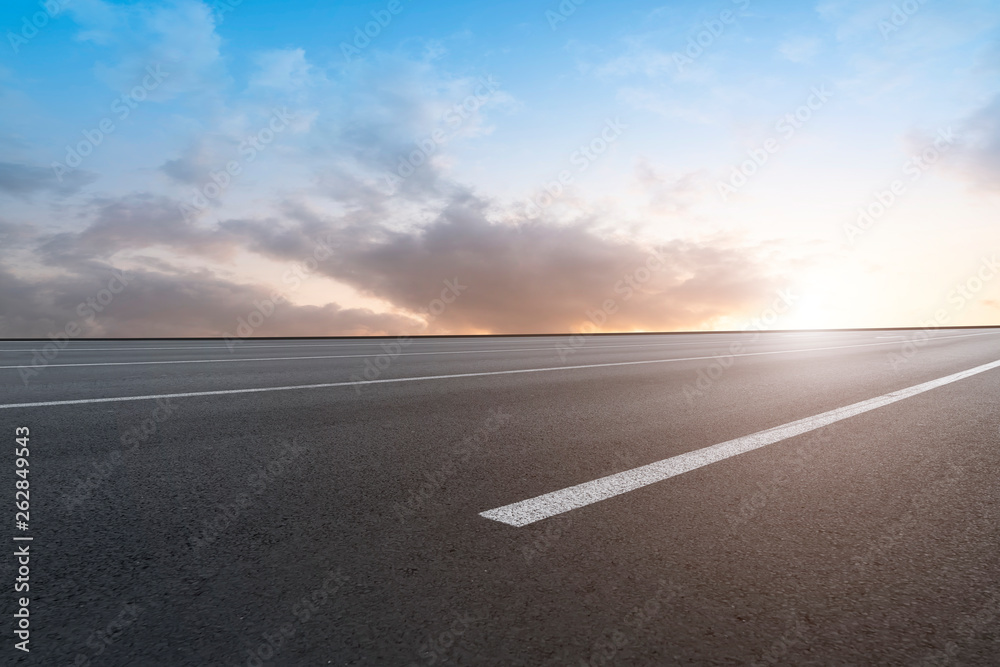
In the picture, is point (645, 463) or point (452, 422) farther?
point (452, 422)

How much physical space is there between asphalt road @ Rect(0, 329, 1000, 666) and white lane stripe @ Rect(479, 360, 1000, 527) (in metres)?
0.03

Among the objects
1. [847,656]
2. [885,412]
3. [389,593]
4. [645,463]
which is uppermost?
[885,412]

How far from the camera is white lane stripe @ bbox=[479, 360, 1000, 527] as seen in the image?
10.6 ft

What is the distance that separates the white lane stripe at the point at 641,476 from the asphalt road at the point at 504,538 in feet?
0.09

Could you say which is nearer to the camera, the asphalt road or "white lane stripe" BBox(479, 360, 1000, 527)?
the asphalt road

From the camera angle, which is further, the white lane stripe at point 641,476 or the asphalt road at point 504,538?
the white lane stripe at point 641,476

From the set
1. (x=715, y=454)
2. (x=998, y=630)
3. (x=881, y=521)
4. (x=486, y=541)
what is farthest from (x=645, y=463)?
(x=998, y=630)

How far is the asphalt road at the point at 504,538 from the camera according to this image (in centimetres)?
200

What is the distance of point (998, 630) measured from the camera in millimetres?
2078

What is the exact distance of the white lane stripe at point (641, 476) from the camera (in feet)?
10.6

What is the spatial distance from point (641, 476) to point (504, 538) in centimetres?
142

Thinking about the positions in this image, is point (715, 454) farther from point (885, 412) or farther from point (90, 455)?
point (90, 455)

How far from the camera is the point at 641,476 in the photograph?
13.0ft

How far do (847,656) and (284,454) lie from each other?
371 cm
